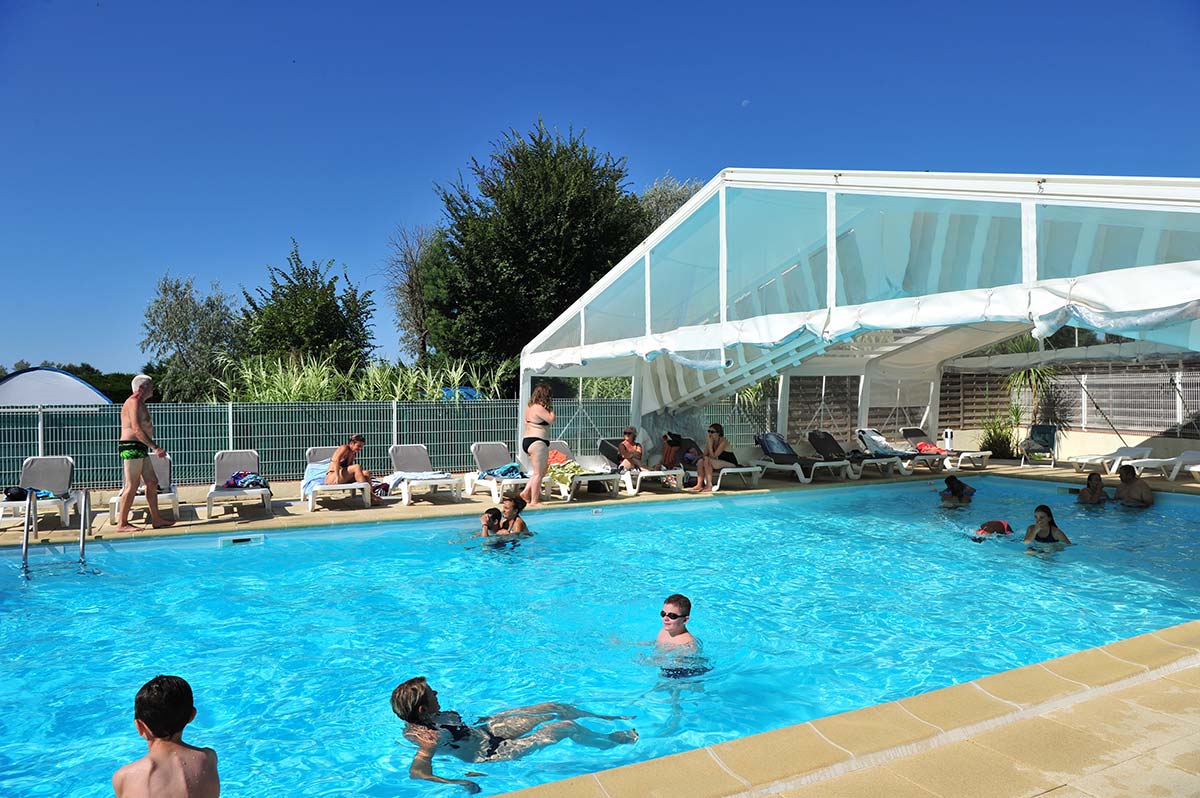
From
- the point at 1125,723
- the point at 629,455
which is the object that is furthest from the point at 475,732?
the point at 629,455

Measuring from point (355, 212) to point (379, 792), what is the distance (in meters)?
31.6

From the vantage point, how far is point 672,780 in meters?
2.77

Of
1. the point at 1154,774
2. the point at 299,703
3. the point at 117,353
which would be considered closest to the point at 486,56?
the point at 299,703

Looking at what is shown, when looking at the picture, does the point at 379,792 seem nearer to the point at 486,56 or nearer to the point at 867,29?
the point at 867,29

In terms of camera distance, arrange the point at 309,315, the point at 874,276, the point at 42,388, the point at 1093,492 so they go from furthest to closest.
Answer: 1. the point at 309,315
2. the point at 42,388
3. the point at 1093,492
4. the point at 874,276

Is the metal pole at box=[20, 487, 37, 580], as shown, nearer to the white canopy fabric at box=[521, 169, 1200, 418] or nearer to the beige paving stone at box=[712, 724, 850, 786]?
the white canopy fabric at box=[521, 169, 1200, 418]

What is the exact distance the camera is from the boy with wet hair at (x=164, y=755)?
7.52 ft

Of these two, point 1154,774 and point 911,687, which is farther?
point 911,687

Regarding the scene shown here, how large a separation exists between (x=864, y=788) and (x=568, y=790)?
42.4 inches

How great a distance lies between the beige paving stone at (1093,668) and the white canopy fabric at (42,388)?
19.7 m

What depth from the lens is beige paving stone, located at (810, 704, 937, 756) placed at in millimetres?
3018

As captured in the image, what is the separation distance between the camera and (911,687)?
5.03 meters

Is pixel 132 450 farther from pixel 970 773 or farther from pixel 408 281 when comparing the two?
pixel 408 281

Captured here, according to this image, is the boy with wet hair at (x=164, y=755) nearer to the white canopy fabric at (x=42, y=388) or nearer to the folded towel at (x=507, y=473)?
the folded towel at (x=507, y=473)
